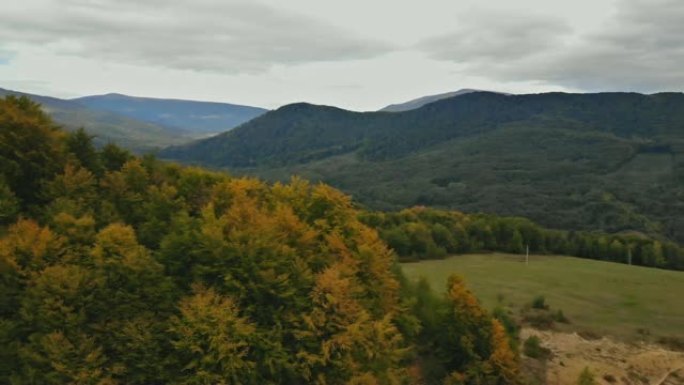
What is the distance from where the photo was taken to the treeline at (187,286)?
32969mm

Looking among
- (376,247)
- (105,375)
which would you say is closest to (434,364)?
(376,247)

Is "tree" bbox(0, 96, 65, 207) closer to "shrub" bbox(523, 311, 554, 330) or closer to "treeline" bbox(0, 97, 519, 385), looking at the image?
"treeline" bbox(0, 97, 519, 385)

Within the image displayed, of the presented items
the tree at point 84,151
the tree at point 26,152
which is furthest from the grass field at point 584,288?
the tree at point 26,152

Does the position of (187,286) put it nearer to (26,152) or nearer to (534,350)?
(26,152)

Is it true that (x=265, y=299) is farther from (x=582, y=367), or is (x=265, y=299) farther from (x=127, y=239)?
(x=582, y=367)

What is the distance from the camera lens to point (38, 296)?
107 ft

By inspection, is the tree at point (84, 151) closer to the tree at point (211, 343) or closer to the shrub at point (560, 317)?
the tree at point (211, 343)

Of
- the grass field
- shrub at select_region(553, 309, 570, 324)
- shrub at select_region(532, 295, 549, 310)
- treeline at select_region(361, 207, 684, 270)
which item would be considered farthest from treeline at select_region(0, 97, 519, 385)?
treeline at select_region(361, 207, 684, 270)

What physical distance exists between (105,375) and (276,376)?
9.61 meters

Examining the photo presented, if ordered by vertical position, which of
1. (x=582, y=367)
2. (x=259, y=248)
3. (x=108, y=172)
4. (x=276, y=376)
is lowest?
(x=582, y=367)

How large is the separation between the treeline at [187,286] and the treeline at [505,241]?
4773 cm

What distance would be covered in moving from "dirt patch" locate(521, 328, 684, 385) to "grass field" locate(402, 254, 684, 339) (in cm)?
308

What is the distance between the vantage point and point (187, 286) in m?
37.6

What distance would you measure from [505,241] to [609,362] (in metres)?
54.4
